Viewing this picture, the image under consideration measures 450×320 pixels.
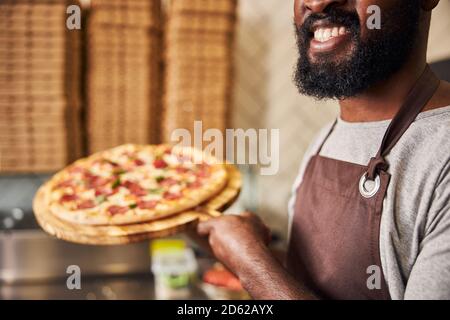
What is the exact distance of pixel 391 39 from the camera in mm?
875

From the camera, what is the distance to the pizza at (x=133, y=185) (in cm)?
114

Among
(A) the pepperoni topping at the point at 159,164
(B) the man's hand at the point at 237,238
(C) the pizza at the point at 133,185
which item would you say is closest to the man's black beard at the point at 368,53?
(B) the man's hand at the point at 237,238

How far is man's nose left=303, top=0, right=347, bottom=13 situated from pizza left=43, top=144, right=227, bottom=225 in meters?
0.57

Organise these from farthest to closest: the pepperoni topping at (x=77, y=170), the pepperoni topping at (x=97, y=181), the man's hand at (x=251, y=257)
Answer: the pepperoni topping at (x=77, y=170) → the pepperoni topping at (x=97, y=181) → the man's hand at (x=251, y=257)

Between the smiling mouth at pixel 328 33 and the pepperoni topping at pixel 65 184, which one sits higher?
the smiling mouth at pixel 328 33

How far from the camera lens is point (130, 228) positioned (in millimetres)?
1075

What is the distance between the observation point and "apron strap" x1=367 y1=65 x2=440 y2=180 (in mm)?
850

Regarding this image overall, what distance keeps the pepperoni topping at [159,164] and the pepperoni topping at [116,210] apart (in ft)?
1.08

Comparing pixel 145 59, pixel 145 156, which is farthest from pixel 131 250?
pixel 145 59

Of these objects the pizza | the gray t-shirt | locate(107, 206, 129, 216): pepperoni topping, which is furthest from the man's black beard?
locate(107, 206, 129, 216): pepperoni topping

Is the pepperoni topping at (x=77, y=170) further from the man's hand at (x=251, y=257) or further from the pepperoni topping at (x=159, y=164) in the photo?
the man's hand at (x=251, y=257)

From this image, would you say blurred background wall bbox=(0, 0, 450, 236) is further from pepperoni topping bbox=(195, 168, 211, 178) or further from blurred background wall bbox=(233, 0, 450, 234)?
pepperoni topping bbox=(195, 168, 211, 178)

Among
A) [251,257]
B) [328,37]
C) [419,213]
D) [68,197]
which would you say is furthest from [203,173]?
Result: [419,213]

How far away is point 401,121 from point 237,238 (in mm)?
432
